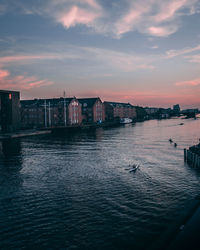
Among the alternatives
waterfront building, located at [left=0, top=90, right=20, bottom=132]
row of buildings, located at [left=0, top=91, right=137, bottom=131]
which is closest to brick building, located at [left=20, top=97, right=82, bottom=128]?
row of buildings, located at [left=0, top=91, right=137, bottom=131]

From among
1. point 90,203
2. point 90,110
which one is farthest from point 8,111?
point 90,203

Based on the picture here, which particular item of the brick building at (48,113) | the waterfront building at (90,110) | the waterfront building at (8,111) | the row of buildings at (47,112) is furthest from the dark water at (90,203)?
the waterfront building at (90,110)

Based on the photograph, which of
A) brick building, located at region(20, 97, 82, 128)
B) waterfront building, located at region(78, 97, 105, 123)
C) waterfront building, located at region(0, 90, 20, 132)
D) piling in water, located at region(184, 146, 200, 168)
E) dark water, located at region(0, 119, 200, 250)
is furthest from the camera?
waterfront building, located at region(78, 97, 105, 123)

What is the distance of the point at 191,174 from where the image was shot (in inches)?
1188

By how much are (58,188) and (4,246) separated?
10.8 m

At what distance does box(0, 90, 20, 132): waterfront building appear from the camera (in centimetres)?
8638

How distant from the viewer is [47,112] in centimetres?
12481

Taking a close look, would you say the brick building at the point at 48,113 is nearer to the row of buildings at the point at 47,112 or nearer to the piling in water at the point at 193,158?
the row of buildings at the point at 47,112

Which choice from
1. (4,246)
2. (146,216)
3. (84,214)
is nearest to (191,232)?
(146,216)

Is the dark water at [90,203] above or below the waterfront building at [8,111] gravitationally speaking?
below

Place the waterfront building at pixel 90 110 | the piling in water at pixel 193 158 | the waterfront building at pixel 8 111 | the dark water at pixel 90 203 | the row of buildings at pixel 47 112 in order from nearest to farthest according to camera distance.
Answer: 1. the dark water at pixel 90 203
2. the piling in water at pixel 193 158
3. the waterfront building at pixel 8 111
4. the row of buildings at pixel 47 112
5. the waterfront building at pixel 90 110

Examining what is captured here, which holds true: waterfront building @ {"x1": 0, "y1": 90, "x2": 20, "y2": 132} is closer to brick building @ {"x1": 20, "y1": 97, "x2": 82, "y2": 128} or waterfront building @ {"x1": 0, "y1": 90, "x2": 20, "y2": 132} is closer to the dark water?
brick building @ {"x1": 20, "y1": 97, "x2": 82, "y2": 128}

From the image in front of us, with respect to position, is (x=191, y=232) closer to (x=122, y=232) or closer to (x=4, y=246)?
(x=122, y=232)

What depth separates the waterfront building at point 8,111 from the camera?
283 feet
